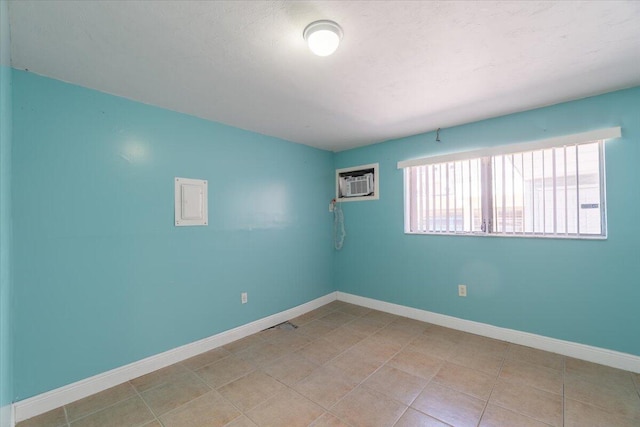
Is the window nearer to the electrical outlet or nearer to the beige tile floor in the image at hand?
the electrical outlet

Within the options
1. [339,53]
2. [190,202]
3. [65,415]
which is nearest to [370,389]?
[65,415]

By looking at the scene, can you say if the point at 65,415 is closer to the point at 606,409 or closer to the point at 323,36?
the point at 323,36

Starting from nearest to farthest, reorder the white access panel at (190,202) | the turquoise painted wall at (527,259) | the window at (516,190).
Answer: the turquoise painted wall at (527,259) → the window at (516,190) → the white access panel at (190,202)

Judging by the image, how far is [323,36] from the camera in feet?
4.68

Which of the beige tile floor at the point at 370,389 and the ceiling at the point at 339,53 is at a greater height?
the ceiling at the point at 339,53

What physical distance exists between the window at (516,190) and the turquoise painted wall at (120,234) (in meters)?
1.96

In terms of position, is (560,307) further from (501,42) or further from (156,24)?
(156,24)

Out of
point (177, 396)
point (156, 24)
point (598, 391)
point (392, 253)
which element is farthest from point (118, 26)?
point (598, 391)

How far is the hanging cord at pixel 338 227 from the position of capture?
4137 mm

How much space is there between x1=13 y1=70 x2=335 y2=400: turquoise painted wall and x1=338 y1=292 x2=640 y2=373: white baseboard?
1725 millimetres

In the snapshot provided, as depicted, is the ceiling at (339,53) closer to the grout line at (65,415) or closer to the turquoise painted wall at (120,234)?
the turquoise painted wall at (120,234)

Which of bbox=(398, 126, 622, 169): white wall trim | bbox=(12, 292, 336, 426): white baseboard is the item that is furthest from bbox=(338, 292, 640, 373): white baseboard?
Result: bbox=(398, 126, 622, 169): white wall trim

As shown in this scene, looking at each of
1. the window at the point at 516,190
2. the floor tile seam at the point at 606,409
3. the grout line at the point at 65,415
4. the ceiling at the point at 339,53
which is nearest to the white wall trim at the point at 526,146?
the window at the point at 516,190

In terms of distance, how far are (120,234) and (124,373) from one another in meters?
1.12
